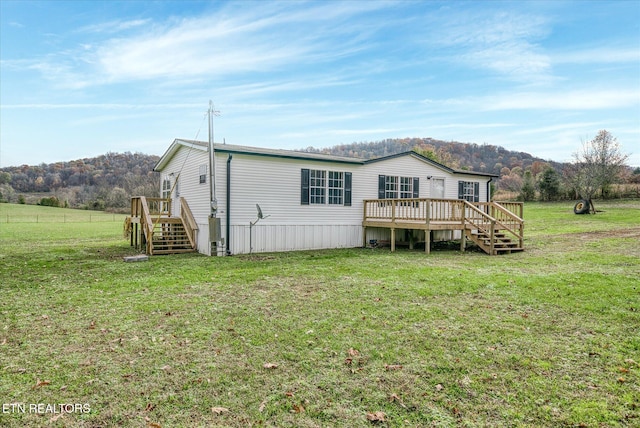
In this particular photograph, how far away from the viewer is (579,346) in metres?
4.39

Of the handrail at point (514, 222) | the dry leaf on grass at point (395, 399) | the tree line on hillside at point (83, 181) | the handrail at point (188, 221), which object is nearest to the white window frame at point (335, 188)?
the handrail at point (188, 221)

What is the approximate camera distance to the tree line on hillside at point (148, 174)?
3753cm

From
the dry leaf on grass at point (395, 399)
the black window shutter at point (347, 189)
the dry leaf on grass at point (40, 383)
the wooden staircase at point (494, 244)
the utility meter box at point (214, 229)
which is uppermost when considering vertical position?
the black window shutter at point (347, 189)

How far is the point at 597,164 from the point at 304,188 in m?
27.4

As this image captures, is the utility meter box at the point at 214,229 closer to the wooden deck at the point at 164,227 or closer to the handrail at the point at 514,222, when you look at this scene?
the wooden deck at the point at 164,227

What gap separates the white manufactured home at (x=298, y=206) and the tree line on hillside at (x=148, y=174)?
22556mm

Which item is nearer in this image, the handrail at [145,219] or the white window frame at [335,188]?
the handrail at [145,219]

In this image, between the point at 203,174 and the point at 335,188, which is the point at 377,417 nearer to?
the point at 203,174

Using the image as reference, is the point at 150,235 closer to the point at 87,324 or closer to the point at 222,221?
the point at 222,221

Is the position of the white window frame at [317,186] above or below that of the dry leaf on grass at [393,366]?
above

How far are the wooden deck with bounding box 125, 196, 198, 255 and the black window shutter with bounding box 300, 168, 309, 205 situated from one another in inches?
162

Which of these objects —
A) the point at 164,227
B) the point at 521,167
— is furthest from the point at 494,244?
the point at 521,167

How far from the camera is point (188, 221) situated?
1446 cm

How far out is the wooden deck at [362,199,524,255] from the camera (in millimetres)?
12938
